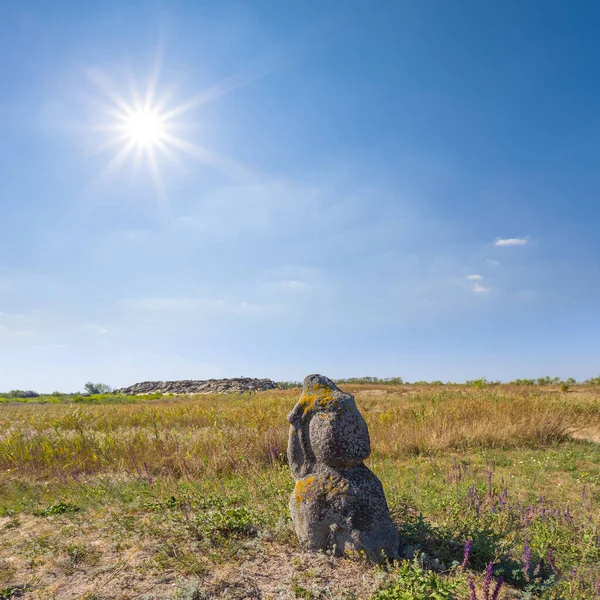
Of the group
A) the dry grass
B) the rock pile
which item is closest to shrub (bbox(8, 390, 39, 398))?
the rock pile

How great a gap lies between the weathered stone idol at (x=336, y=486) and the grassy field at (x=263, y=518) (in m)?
0.20

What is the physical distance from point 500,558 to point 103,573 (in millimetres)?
3931

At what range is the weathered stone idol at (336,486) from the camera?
374 cm

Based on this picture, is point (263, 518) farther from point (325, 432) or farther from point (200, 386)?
point (200, 386)

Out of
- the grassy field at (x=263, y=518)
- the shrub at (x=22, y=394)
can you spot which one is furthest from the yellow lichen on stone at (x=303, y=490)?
the shrub at (x=22, y=394)

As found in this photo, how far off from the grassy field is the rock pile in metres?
28.4

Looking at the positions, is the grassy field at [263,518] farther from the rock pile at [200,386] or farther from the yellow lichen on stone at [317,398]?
the rock pile at [200,386]

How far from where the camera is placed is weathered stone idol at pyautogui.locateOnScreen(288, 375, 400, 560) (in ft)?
12.3

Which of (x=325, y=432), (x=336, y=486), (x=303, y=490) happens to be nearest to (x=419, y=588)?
(x=336, y=486)

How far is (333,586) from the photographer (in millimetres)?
3393

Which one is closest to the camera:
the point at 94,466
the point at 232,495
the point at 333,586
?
the point at 333,586

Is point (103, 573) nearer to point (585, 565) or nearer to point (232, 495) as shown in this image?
point (232, 495)

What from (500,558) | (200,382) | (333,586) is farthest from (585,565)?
(200,382)

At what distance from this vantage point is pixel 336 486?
382cm
